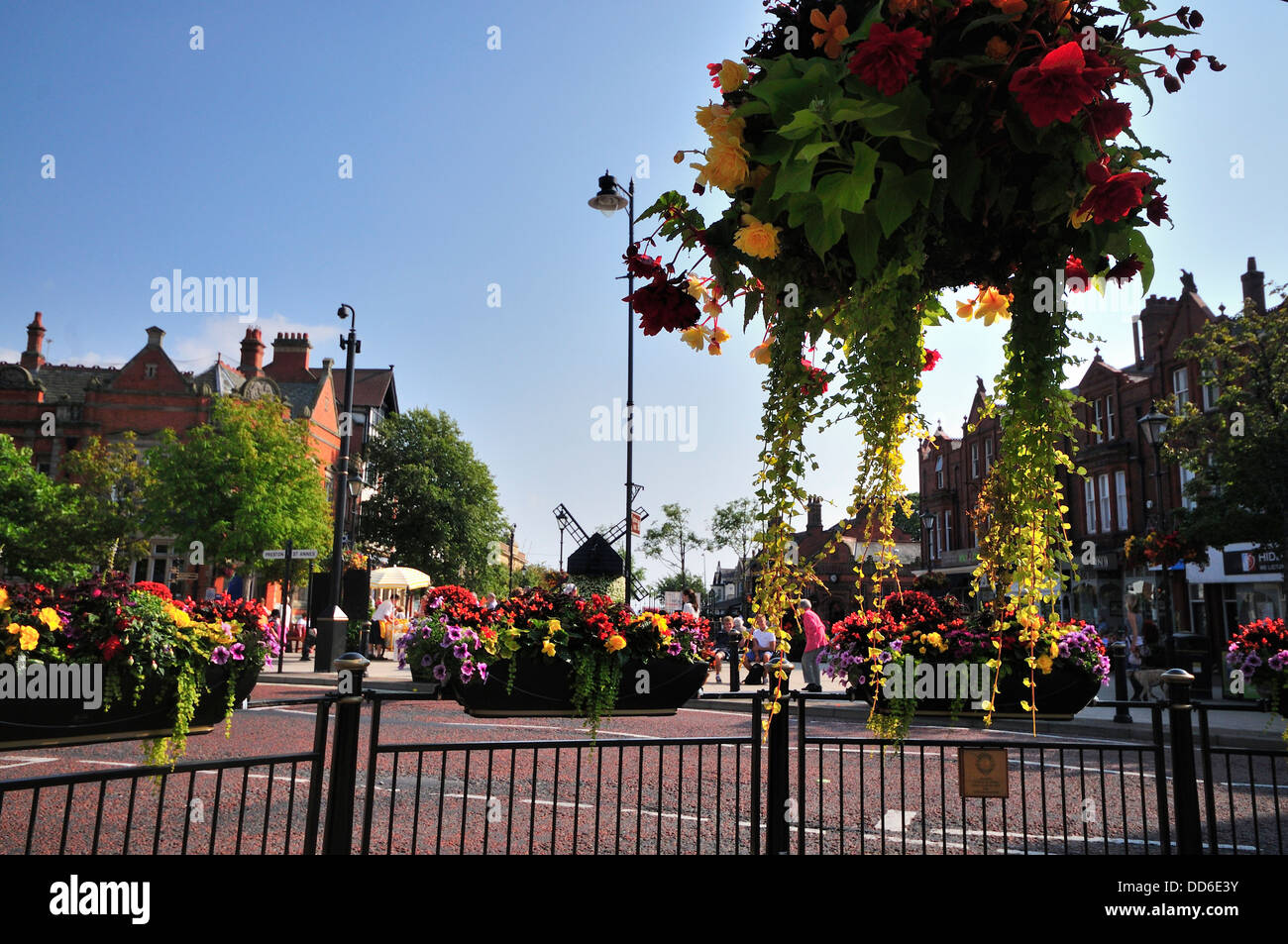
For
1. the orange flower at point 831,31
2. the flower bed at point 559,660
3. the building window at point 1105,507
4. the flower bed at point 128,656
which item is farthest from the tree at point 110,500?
the building window at point 1105,507

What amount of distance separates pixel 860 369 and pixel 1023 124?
0.53m

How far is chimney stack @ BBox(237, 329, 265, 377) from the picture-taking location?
42919 millimetres

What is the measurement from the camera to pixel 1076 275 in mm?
1731

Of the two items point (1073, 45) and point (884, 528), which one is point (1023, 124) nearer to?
point (1073, 45)

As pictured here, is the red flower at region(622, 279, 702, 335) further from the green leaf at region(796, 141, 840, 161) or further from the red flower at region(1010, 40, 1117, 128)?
the red flower at region(1010, 40, 1117, 128)

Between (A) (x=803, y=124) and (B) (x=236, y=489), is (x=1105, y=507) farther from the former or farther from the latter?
(A) (x=803, y=124)

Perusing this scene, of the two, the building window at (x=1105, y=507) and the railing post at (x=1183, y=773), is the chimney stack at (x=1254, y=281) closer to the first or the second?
the building window at (x=1105, y=507)

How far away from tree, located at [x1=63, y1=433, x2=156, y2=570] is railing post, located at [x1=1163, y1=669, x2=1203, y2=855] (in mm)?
33352

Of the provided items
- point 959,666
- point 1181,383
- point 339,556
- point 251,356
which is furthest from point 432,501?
point 959,666

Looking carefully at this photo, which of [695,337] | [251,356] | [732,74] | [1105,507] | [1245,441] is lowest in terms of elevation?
[695,337]

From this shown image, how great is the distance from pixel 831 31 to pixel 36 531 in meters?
37.6

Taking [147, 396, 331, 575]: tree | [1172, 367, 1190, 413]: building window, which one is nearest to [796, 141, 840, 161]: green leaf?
[147, 396, 331, 575]: tree

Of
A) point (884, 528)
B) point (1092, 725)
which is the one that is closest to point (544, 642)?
point (884, 528)
